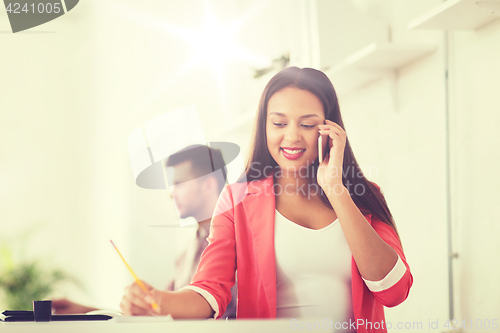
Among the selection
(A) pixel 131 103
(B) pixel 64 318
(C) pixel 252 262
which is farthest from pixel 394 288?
(A) pixel 131 103

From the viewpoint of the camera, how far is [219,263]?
36.1 inches

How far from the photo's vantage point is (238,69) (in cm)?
232

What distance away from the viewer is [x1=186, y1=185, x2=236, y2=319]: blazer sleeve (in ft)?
2.86

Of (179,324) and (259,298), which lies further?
(259,298)

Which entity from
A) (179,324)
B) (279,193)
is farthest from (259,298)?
(179,324)

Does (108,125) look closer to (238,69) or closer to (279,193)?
(238,69)

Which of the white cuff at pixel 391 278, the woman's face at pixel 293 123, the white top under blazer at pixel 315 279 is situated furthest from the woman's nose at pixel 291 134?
the white cuff at pixel 391 278

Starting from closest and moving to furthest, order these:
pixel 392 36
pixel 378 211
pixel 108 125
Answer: pixel 378 211
pixel 392 36
pixel 108 125

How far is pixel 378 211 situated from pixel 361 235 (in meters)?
0.13

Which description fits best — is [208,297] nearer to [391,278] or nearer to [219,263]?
[219,263]

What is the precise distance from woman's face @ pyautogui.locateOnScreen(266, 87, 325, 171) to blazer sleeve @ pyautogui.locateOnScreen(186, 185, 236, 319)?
166 millimetres

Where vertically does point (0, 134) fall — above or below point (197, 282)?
above

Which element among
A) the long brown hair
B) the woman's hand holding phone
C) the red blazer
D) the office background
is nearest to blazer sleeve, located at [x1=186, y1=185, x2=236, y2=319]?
the red blazer

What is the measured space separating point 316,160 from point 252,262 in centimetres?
29
